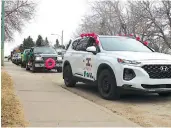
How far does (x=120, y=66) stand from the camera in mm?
7848

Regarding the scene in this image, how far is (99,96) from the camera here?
9.02 meters

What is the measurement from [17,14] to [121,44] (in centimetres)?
2547

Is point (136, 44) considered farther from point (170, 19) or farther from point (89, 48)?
point (170, 19)

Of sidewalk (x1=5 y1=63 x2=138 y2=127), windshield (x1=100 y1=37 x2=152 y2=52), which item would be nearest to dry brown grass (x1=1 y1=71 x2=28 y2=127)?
sidewalk (x1=5 y1=63 x2=138 y2=127)

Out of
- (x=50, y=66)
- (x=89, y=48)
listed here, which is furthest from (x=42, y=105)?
(x=50, y=66)

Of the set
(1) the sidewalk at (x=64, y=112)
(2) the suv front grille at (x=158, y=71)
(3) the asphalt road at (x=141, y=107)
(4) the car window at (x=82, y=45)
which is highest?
(4) the car window at (x=82, y=45)

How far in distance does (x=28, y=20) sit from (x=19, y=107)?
28101 mm

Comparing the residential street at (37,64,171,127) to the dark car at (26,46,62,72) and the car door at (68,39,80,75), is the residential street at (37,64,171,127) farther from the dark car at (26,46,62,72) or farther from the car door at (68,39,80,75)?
the dark car at (26,46,62,72)

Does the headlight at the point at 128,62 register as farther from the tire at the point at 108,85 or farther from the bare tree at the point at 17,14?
the bare tree at the point at 17,14

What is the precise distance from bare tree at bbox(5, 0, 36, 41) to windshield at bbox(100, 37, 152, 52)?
80.2 feet

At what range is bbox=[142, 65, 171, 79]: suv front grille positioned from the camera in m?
7.72

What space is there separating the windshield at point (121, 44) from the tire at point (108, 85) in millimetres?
878

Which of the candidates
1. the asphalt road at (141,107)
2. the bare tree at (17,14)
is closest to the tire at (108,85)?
the asphalt road at (141,107)

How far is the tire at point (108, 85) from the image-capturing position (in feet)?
26.4
